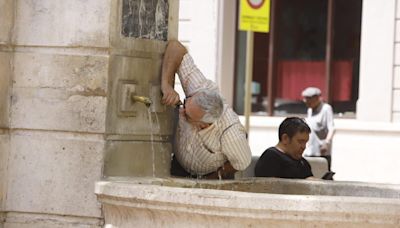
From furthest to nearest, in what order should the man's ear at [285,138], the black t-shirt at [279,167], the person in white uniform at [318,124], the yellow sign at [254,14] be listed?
1. the person in white uniform at [318,124]
2. the yellow sign at [254,14]
3. the man's ear at [285,138]
4. the black t-shirt at [279,167]

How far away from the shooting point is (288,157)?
9.18 m

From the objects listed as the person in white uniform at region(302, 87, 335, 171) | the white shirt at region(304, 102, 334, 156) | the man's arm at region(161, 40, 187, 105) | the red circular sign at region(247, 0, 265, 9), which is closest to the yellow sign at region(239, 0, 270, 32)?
the red circular sign at region(247, 0, 265, 9)

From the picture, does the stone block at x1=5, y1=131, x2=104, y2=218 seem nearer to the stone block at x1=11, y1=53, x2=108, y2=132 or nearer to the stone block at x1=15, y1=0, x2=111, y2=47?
the stone block at x1=11, y1=53, x2=108, y2=132

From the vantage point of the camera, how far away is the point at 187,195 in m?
5.88

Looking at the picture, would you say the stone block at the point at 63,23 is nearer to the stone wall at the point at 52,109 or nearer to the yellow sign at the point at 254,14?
the stone wall at the point at 52,109

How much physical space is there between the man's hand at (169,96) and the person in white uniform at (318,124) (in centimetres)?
985

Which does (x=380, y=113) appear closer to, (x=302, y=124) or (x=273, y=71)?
(x=273, y=71)

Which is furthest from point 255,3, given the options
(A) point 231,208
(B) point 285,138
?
(A) point 231,208

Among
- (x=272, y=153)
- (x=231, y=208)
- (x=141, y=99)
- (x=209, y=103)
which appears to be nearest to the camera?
(x=231, y=208)

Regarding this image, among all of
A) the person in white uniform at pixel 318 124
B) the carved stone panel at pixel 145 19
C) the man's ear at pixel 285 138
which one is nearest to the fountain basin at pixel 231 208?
the carved stone panel at pixel 145 19

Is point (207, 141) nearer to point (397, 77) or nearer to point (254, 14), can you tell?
point (254, 14)

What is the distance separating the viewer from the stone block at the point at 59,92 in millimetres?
6906

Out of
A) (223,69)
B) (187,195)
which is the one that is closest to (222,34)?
(223,69)

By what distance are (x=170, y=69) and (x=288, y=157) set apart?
6.76 feet
